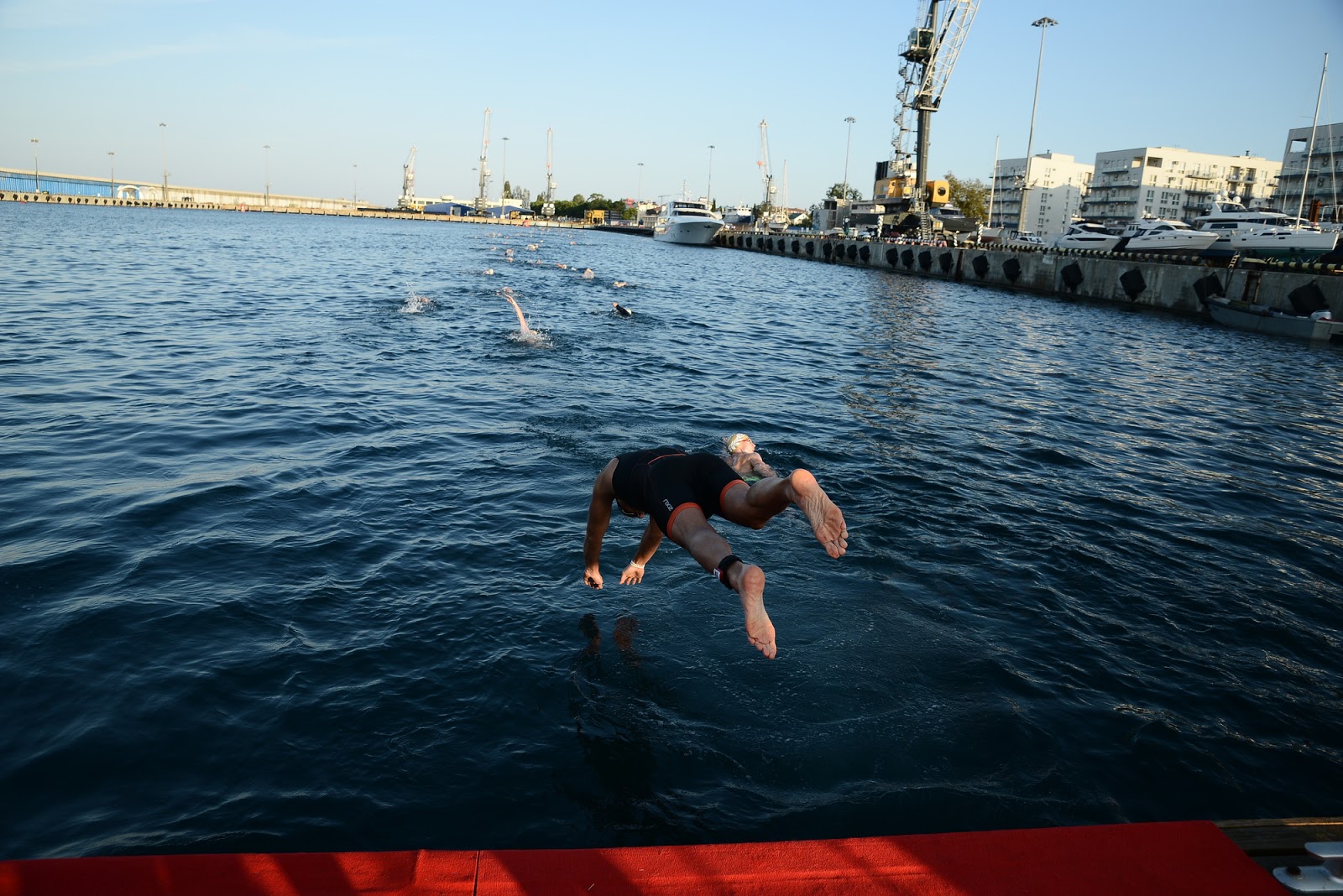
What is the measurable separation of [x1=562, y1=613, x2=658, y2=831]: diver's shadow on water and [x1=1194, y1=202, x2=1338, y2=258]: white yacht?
40855 millimetres

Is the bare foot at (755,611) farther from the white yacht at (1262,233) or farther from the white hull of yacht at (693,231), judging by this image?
the white hull of yacht at (693,231)

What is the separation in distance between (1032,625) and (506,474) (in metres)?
6.21

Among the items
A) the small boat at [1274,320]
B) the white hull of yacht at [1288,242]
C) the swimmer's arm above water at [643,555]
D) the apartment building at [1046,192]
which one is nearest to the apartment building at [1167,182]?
the apartment building at [1046,192]

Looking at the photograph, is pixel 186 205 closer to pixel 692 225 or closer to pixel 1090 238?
pixel 692 225

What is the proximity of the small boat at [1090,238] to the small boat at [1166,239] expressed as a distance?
1.05 metres

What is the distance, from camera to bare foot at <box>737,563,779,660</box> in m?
3.70

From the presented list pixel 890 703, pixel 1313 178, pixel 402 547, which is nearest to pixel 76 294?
pixel 402 547

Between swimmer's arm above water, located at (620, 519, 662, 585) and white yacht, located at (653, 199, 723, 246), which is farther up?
white yacht, located at (653, 199, 723, 246)

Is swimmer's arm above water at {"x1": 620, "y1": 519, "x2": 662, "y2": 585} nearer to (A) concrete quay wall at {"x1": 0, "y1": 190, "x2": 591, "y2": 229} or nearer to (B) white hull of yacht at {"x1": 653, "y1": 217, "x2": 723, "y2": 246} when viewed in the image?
(B) white hull of yacht at {"x1": 653, "y1": 217, "x2": 723, "y2": 246}

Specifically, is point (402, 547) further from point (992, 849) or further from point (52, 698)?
point (992, 849)

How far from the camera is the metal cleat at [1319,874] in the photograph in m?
Answer: 3.00

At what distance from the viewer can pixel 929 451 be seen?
38.2ft

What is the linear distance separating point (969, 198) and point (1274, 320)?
109m

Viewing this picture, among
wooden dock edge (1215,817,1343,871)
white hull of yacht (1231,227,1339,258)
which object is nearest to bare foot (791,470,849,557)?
wooden dock edge (1215,817,1343,871)
